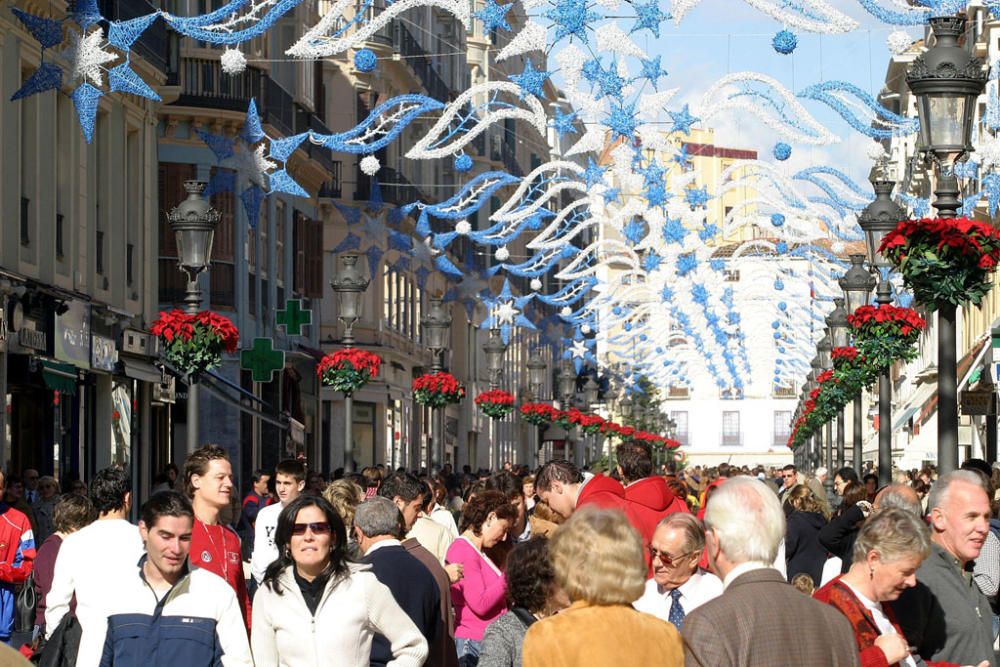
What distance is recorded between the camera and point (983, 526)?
26.8ft

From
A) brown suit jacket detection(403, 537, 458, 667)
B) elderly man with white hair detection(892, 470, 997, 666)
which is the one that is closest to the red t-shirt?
brown suit jacket detection(403, 537, 458, 667)

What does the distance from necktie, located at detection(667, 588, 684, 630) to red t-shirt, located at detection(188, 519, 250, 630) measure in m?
1.85

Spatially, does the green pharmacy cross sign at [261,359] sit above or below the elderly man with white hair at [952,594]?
above

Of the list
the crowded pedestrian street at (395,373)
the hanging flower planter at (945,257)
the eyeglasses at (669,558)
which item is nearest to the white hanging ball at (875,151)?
the crowded pedestrian street at (395,373)

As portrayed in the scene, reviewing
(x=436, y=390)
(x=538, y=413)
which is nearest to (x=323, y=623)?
(x=436, y=390)

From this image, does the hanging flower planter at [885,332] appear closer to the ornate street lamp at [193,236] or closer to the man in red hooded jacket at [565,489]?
the ornate street lamp at [193,236]

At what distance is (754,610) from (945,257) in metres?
8.30

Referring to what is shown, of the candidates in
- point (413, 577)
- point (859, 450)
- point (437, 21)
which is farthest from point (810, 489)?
point (437, 21)

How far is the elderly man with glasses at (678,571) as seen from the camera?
8.66 metres

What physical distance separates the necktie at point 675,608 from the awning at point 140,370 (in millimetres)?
22030

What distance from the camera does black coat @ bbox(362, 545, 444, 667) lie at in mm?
9117

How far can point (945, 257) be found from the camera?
14.1 metres

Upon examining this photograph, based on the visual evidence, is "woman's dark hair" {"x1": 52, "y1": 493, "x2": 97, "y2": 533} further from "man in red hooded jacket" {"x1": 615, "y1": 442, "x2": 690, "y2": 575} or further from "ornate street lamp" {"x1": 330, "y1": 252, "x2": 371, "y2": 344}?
"ornate street lamp" {"x1": 330, "y1": 252, "x2": 371, "y2": 344}

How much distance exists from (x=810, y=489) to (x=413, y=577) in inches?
267
